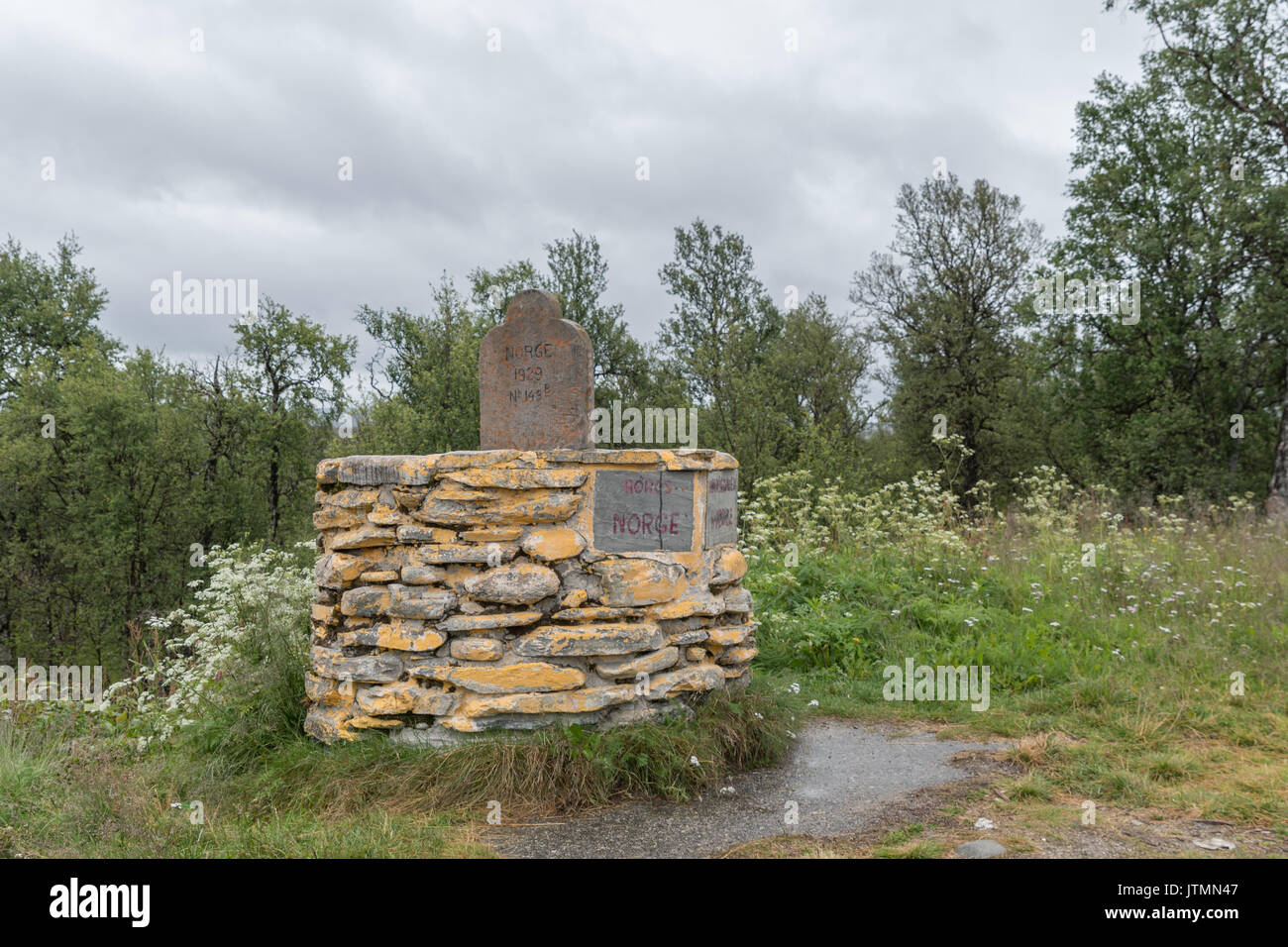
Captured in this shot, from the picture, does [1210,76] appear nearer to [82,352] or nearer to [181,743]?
[181,743]

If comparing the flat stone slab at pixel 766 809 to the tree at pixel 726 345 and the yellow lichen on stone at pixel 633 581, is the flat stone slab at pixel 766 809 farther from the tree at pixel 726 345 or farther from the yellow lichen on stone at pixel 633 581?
the tree at pixel 726 345

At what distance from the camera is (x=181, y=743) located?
4.76 metres

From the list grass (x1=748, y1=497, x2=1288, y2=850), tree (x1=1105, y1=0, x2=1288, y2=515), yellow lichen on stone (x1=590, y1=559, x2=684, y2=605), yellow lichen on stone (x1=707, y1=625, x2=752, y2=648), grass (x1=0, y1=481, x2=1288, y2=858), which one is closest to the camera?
grass (x1=0, y1=481, x2=1288, y2=858)

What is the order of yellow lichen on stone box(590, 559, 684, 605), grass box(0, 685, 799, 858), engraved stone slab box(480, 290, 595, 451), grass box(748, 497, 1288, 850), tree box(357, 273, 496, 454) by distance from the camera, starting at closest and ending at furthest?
grass box(0, 685, 799, 858), grass box(748, 497, 1288, 850), yellow lichen on stone box(590, 559, 684, 605), engraved stone slab box(480, 290, 595, 451), tree box(357, 273, 496, 454)

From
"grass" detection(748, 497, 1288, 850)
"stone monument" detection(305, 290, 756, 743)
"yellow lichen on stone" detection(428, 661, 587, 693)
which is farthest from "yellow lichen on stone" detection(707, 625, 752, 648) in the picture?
"grass" detection(748, 497, 1288, 850)

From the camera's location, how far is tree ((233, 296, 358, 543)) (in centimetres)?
2277

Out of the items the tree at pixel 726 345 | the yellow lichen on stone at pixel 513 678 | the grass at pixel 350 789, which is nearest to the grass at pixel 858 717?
the grass at pixel 350 789

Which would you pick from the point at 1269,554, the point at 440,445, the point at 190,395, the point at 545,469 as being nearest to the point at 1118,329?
the point at 1269,554

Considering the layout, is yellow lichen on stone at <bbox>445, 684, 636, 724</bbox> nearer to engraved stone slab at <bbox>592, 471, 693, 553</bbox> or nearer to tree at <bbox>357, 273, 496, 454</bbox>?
engraved stone slab at <bbox>592, 471, 693, 553</bbox>

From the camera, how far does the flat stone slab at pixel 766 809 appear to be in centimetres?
353

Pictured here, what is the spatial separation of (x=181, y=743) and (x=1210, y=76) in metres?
18.4

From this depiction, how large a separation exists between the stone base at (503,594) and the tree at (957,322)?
730 inches

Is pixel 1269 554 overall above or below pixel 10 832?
above

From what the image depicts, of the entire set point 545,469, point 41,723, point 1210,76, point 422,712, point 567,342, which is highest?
point 1210,76
